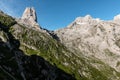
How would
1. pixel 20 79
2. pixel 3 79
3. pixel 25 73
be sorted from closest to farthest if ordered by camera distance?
pixel 3 79 → pixel 20 79 → pixel 25 73

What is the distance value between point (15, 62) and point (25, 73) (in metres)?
14.1

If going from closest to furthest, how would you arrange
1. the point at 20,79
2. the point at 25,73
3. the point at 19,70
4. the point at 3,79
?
the point at 3,79, the point at 20,79, the point at 19,70, the point at 25,73

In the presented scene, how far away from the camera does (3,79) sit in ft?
393

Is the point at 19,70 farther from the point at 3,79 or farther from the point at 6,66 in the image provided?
the point at 3,79

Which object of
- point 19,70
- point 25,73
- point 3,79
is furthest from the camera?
point 25,73

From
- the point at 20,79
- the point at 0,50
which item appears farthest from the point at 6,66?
the point at 0,50

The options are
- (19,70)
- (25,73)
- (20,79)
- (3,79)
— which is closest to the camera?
(3,79)

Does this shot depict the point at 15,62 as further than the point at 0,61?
Yes

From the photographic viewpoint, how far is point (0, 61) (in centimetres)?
17125

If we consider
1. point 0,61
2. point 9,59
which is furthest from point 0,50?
point 0,61

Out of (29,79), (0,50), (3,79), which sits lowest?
(3,79)

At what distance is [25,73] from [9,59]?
63.3 feet

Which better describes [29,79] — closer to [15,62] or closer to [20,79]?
[15,62]

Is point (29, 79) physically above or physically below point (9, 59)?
below
